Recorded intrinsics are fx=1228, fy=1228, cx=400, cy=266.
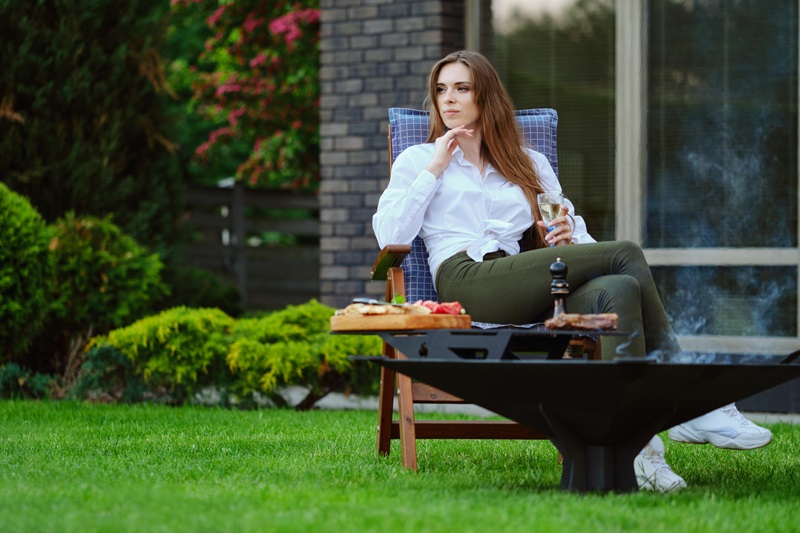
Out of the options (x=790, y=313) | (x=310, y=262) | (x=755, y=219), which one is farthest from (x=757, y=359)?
(x=310, y=262)

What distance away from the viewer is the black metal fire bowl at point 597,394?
2.98 meters

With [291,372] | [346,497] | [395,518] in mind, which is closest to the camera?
[395,518]

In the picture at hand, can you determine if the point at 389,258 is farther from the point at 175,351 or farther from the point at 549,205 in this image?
the point at 175,351

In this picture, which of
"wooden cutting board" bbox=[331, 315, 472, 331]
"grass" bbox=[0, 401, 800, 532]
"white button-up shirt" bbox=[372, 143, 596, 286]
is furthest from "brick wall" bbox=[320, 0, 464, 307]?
"wooden cutting board" bbox=[331, 315, 472, 331]

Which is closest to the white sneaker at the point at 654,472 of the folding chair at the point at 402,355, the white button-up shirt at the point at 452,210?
the folding chair at the point at 402,355

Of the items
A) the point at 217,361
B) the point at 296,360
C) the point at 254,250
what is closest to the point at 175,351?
the point at 217,361

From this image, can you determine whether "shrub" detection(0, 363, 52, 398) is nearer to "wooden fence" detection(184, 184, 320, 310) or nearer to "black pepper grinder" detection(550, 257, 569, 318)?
"black pepper grinder" detection(550, 257, 569, 318)

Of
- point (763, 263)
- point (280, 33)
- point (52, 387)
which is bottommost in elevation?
point (52, 387)

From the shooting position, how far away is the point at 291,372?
19.8ft

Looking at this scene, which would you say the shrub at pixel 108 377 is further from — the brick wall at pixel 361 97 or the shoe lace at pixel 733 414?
the shoe lace at pixel 733 414

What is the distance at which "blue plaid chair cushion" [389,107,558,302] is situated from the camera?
4289 mm

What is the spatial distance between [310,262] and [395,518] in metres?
9.91

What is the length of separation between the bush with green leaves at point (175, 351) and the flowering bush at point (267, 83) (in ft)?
15.1

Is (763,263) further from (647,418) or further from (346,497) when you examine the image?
(346,497)
